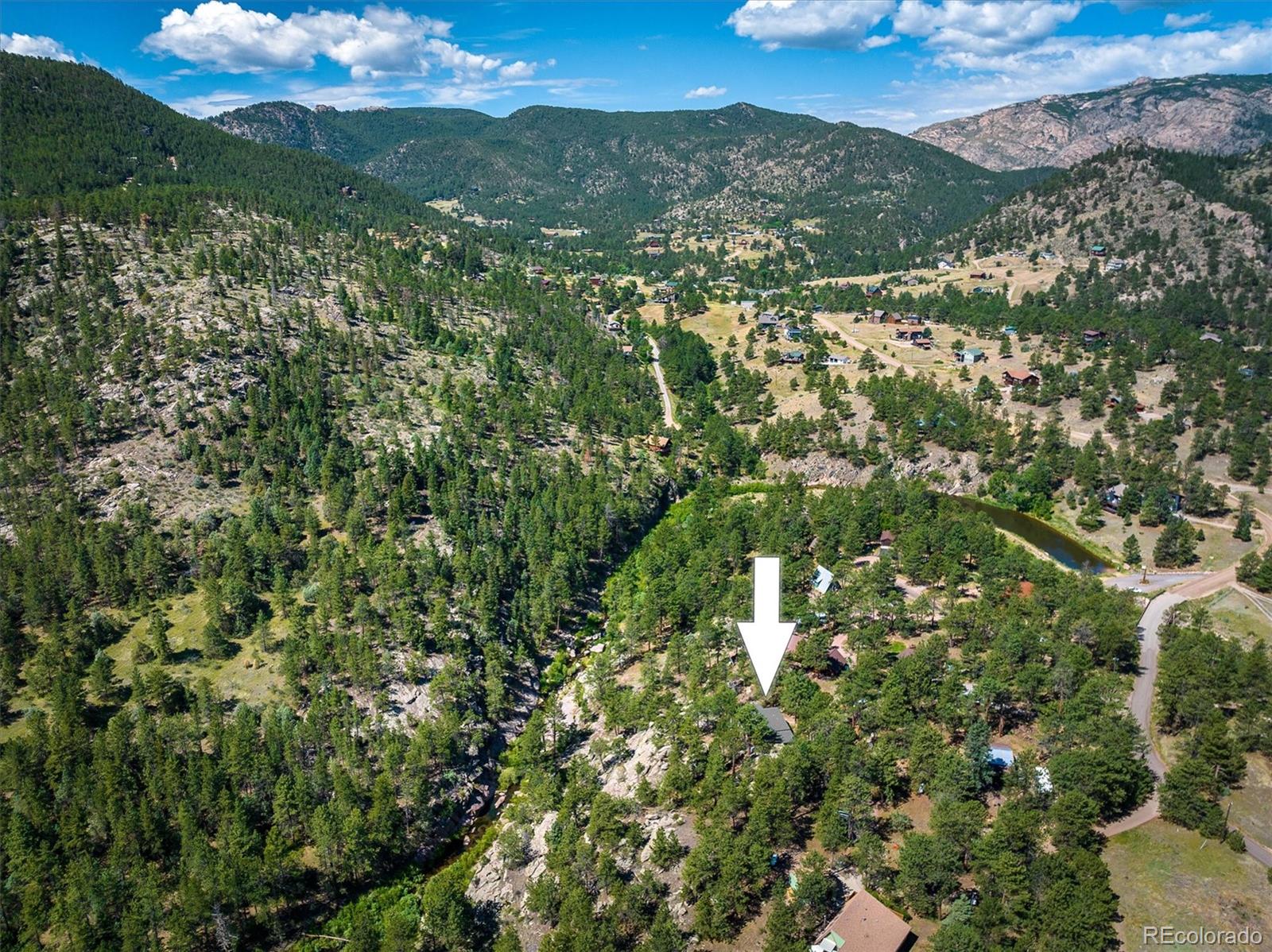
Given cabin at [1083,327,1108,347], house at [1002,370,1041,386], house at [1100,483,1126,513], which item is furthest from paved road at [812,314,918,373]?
house at [1100,483,1126,513]

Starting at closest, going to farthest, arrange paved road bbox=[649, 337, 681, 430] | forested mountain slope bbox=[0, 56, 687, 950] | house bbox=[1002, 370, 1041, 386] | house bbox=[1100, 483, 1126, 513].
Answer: forested mountain slope bbox=[0, 56, 687, 950], house bbox=[1100, 483, 1126, 513], house bbox=[1002, 370, 1041, 386], paved road bbox=[649, 337, 681, 430]

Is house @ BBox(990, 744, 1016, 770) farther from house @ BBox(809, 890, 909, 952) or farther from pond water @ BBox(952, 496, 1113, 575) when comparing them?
pond water @ BBox(952, 496, 1113, 575)

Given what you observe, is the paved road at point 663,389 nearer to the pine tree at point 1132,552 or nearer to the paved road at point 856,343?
the paved road at point 856,343

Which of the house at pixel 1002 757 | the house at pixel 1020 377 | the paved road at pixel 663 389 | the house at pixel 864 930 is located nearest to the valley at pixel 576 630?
the house at pixel 1002 757

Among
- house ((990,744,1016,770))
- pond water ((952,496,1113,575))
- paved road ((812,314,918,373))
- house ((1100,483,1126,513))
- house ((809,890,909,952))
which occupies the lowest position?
house ((809,890,909,952))

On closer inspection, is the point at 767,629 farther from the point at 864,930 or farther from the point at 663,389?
the point at 663,389

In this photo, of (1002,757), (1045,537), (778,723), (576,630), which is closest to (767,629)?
(778,723)
